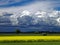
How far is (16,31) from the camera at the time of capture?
103m

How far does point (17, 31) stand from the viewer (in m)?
102

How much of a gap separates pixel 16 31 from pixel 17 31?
28.8 inches
